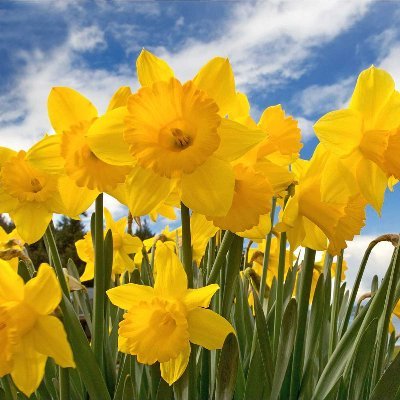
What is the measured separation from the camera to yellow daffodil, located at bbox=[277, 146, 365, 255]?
4.75 feet

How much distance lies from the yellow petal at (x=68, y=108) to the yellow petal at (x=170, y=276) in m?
0.41

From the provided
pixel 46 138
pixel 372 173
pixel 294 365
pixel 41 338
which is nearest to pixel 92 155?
pixel 46 138

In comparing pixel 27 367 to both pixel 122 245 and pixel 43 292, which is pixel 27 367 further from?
pixel 122 245

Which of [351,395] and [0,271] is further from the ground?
[0,271]

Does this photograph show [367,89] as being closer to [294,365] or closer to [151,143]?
[151,143]

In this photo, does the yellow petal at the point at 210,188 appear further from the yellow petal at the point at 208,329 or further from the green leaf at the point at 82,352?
the green leaf at the point at 82,352

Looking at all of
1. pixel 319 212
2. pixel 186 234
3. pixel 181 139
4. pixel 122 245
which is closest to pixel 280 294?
pixel 319 212

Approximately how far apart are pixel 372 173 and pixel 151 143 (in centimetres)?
57

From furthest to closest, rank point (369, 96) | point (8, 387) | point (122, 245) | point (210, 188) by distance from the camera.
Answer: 1. point (122, 245)
2. point (8, 387)
3. point (369, 96)
4. point (210, 188)

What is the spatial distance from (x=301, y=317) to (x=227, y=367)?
1.25ft

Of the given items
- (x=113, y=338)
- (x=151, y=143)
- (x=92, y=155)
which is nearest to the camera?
(x=151, y=143)

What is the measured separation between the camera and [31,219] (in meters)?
1.70

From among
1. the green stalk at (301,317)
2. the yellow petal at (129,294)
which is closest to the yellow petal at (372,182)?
the green stalk at (301,317)

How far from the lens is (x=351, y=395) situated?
5.50 ft
